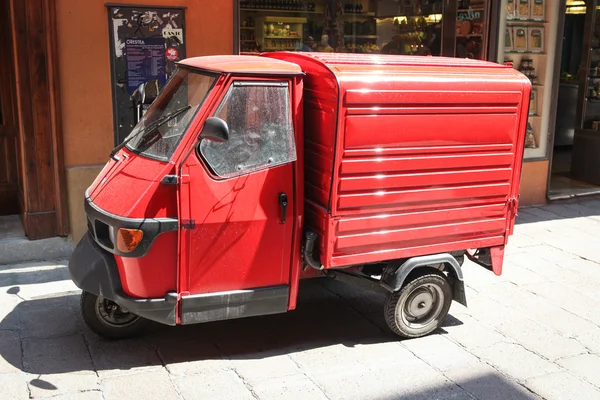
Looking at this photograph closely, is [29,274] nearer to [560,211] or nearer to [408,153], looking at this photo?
[408,153]

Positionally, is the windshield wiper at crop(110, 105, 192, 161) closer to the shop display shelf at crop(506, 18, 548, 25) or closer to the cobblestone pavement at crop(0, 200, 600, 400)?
the cobblestone pavement at crop(0, 200, 600, 400)

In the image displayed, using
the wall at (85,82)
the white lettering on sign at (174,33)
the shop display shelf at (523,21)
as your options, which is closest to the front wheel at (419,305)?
the wall at (85,82)

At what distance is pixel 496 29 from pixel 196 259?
6.29m

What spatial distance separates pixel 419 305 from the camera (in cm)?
534

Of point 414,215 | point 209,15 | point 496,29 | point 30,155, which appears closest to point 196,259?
point 414,215

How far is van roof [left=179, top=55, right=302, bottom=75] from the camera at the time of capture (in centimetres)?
454

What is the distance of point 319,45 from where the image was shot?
30.0 feet

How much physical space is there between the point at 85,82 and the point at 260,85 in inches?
116

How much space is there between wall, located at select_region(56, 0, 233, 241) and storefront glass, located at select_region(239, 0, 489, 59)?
149cm

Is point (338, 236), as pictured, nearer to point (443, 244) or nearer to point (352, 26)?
point (443, 244)

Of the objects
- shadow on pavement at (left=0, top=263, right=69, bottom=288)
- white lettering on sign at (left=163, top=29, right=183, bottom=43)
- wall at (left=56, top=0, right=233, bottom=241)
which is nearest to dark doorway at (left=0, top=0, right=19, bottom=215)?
wall at (left=56, top=0, right=233, bottom=241)

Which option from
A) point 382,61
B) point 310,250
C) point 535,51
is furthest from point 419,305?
point 535,51

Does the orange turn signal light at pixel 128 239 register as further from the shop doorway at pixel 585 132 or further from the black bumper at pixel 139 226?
the shop doorway at pixel 585 132

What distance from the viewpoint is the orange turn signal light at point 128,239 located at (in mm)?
4352
